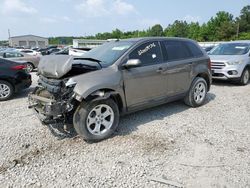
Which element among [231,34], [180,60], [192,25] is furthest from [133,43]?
[192,25]

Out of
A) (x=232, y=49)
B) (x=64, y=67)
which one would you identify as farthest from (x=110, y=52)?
(x=232, y=49)

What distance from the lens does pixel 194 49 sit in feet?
18.5

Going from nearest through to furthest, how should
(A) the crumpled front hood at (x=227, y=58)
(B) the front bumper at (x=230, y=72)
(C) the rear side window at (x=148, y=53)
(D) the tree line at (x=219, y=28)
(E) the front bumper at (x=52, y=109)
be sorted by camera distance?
(E) the front bumper at (x=52, y=109) < (C) the rear side window at (x=148, y=53) < (B) the front bumper at (x=230, y=72) < (A) the crumpled front hood at (x=227, y=58) < (D) the tree line at (x=219, y=28)

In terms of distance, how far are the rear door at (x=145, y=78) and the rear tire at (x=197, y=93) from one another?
990 millimetres

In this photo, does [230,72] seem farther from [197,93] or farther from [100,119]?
[100,119]

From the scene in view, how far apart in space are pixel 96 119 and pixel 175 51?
2.48m

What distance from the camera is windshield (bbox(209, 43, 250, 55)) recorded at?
888 cm

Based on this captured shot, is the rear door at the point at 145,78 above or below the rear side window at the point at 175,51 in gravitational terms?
below

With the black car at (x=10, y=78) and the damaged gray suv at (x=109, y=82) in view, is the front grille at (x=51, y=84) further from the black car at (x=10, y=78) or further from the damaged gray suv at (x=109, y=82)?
the black car at (x=10, y=78)

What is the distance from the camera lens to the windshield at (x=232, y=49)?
29.1 ft

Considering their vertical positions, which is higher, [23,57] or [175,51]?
[23,57]

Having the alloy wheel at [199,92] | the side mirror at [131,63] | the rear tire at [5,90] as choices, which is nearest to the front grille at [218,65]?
the alloy wheel at [199,92]

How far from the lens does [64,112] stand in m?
3.54

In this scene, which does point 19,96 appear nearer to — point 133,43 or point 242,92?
point 133,43
